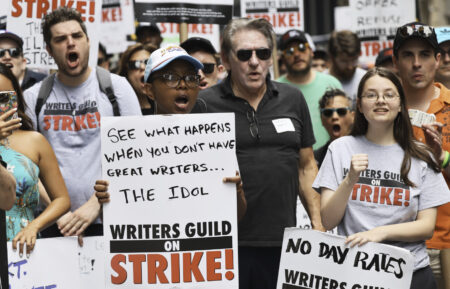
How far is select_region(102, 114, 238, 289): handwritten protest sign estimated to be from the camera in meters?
4.56

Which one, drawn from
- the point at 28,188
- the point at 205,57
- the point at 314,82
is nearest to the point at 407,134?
the point at 28,188

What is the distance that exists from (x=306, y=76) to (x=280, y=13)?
188cm

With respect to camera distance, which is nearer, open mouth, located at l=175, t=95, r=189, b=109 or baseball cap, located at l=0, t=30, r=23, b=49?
open mouth, located at l=175, t=95, r=189, b=109

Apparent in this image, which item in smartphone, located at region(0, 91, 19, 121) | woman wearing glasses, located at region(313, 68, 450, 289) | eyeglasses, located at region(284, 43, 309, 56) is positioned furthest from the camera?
eyeglasses, located at region(284, 43, 309, 56)

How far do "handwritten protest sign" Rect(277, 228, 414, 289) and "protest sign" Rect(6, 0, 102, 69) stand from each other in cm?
299

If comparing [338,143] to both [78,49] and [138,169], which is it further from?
[78,49]

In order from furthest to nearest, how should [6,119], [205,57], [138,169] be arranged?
[205,57]
[138,169]
[6,119]

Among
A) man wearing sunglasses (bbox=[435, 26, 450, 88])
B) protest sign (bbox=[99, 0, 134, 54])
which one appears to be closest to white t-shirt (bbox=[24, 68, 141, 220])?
man wearing sunglasses (bbox=[435, 26, 450, 88])

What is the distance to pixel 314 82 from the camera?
832cm

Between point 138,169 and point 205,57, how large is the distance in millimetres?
2798

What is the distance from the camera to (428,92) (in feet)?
18.3

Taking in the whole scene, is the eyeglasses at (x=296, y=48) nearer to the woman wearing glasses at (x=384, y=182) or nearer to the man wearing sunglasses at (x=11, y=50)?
the man wearing sunglasses at (x=11, y=50)

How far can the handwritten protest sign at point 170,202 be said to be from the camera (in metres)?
4.56

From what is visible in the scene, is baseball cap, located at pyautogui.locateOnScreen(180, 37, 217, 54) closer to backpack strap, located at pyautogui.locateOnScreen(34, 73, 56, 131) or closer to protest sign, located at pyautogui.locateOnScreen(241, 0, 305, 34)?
backpack strap, located at pyautogui.locateOnScreen(34, 73, 56, 131)
